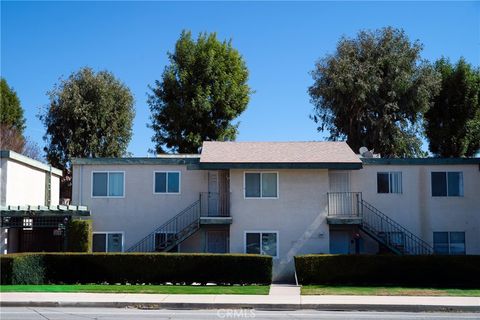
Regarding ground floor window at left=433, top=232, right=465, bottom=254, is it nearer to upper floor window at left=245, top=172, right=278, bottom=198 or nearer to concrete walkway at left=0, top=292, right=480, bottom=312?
upper floor window at left=245, top=172, right=278, bottom=198

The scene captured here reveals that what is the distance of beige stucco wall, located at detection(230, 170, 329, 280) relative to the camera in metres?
28.7

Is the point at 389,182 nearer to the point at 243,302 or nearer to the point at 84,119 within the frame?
the point at 243,302

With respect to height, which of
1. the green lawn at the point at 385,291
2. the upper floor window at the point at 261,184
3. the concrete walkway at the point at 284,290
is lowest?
the concrete walkway at the point at 284,290

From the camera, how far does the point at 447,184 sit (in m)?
30.3

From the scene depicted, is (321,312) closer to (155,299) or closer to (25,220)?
(155,299)

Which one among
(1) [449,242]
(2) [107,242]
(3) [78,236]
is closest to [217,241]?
(2) [107,242]

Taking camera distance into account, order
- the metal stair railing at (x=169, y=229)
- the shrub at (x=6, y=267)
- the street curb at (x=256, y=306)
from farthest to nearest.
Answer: the metal stair railing at (x=169, y=229) → the shrub at (x=6, y=267) → the street curb at (x=256, y=306)

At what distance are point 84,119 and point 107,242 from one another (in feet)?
67.2

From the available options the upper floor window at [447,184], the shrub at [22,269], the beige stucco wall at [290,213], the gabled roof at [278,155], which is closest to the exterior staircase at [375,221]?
the beige stucco wall at [290,213]

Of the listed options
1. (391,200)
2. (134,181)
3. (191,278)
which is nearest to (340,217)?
(391,200)

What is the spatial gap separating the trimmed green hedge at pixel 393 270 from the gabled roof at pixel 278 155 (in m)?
5.11

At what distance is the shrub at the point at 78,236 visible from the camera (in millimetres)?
27922

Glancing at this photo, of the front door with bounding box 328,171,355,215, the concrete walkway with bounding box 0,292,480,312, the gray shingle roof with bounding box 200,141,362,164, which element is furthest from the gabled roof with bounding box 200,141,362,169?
the concrete walkway with bounding box 0,292,480,312

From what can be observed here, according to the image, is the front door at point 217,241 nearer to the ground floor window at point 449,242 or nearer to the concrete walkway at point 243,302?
the concrete walkway at point 243,302
